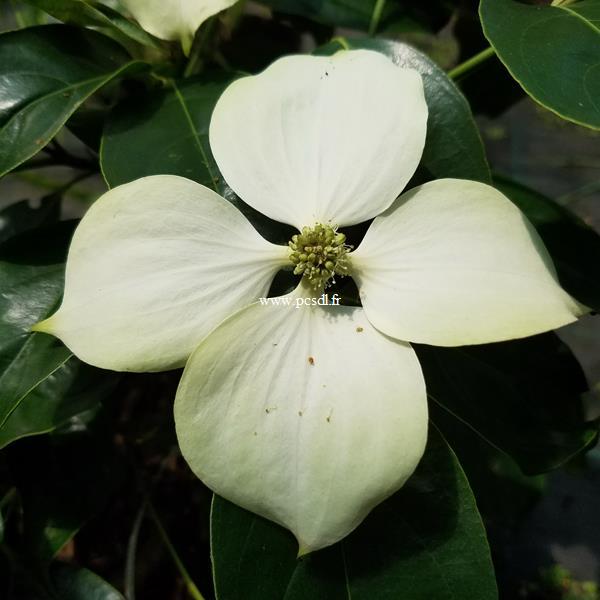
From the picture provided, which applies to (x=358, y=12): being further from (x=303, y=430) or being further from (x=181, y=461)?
(x=181, y=461)


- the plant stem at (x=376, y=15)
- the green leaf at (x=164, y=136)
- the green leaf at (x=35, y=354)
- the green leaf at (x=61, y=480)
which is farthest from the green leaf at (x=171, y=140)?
the green leaf at (x=61, y=480)

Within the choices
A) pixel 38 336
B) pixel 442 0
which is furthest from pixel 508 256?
pixel 442 0

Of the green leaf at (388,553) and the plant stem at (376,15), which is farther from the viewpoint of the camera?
the plant stem at (376,15)

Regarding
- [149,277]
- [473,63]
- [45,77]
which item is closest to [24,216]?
[45,77]

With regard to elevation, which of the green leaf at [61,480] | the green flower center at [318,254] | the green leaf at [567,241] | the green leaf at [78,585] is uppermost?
the green flower center at [318,254]

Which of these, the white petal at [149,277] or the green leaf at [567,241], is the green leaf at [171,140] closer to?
the white petal at [149,277]

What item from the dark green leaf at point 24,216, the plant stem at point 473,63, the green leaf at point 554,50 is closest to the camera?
the green leaf at point 554,50

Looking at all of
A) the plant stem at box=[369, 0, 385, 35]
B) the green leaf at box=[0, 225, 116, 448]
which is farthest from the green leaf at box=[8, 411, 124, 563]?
the plant stem at box=[369, 0, 385, 35]
